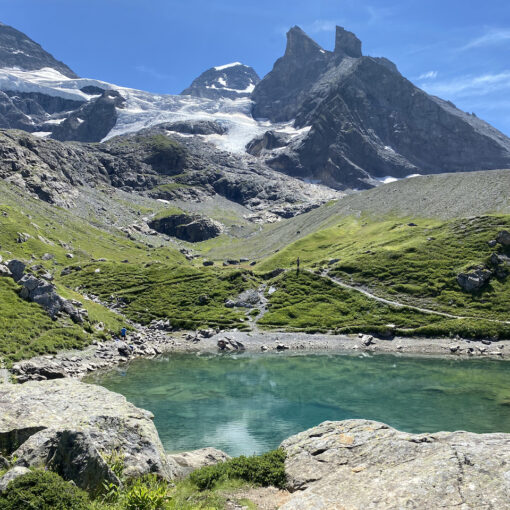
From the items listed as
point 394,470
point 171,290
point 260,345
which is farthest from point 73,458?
point 171,290

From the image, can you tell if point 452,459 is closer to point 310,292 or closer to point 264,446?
point 264,446

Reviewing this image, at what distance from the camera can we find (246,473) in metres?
19.3

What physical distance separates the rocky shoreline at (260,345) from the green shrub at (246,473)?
39.8 meters

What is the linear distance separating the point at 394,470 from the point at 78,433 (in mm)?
13597

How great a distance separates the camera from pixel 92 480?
15203 mm

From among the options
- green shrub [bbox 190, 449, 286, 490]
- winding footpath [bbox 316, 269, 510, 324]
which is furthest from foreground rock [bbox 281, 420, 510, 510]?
winding footpath [bbox 316, 269, 510, 324]

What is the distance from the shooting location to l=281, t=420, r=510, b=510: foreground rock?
12844 millimetres

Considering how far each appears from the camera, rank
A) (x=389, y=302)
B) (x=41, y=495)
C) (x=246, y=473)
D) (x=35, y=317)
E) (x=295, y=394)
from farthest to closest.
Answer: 1. (x=389, y=302)
2. (x=35, y=317)
3. (x=295, y=394)
4. (x=246, y=473)
5. (x=41, y=495)

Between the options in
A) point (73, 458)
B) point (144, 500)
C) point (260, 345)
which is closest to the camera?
point (144, 500)

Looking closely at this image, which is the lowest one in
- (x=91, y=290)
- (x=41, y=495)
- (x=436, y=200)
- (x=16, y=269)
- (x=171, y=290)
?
(x=91, y=290)

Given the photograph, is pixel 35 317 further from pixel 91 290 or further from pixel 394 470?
pixel 394 470

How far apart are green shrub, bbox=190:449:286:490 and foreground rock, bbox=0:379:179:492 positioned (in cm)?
175

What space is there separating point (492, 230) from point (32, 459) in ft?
433

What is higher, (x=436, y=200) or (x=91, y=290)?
(x=436, y=200)
